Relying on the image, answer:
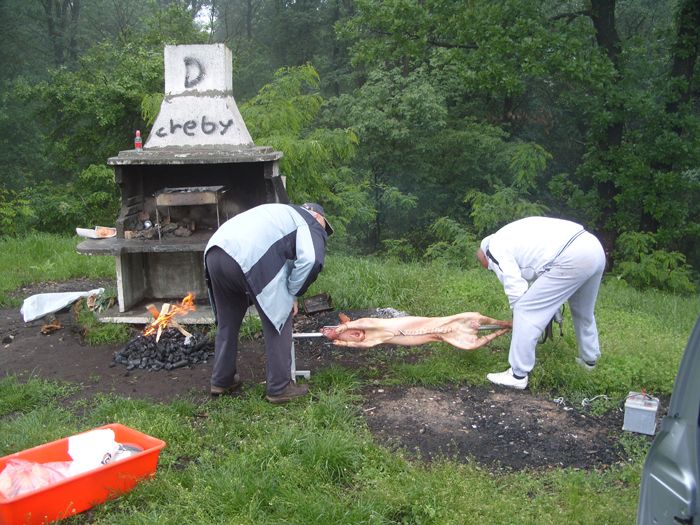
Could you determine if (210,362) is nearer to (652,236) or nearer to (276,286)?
(276,286)

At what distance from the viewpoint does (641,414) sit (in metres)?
4.49

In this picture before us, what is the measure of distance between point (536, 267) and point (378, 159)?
11.8 m

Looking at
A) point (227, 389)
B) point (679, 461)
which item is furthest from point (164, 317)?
point (679, 461)

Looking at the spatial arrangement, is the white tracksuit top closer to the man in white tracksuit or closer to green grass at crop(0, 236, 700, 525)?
the man in white tracksuit

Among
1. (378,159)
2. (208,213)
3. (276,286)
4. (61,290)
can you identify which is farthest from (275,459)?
(378,159)

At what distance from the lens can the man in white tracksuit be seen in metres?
5.01

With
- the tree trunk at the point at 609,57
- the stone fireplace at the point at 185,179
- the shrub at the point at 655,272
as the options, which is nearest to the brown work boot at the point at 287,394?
the stone fireplace at the point at 185,179

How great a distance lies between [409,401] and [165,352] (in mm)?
2439

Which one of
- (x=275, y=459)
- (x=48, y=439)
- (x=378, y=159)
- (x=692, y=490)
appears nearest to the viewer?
(x=692, y=490)

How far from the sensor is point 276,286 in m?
4.80

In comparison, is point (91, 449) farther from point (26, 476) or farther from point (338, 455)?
point (338, 455)

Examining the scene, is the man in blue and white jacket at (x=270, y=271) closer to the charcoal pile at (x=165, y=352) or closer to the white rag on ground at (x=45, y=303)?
the charcoal pile at (x=165, y=352)

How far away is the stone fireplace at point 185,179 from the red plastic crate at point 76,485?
9.90 feet

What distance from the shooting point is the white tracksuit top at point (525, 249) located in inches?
199
